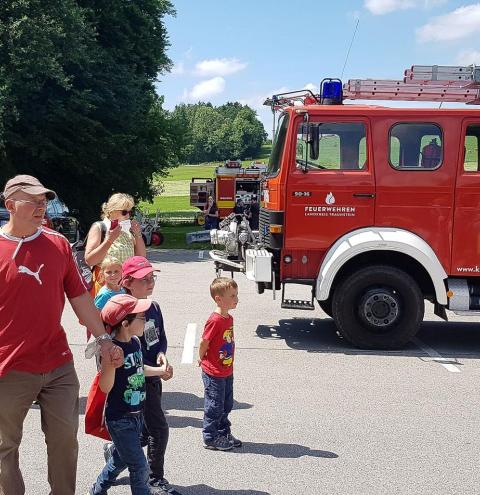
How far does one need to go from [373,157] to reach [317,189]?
722 mm

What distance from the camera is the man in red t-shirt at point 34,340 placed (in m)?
3.24

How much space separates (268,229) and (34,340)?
5049 mm

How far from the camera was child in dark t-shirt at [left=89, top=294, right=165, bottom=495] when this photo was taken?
11.5 ft

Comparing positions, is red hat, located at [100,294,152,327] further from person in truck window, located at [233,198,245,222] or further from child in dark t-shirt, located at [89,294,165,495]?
person in truck window, located at [233,198,245,222]

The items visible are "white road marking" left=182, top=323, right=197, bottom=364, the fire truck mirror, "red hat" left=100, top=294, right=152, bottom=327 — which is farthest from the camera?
the fire truck mirror

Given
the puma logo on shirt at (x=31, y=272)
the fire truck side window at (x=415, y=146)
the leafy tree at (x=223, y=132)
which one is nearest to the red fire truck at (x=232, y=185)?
the fire truck side window at (x=415, y=146)

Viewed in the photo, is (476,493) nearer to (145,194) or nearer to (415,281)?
(415,281)

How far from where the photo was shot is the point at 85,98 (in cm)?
1989

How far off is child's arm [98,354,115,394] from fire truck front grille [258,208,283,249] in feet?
15.1

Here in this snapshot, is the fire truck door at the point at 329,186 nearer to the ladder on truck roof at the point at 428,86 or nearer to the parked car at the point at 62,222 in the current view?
the ladder on truck roof at the point at 428,86

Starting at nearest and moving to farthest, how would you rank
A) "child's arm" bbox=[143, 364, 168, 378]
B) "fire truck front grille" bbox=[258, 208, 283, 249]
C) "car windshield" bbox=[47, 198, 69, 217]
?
1. "child's arm" bbox=[143, 364, 168, 378]
2. "fire truck front grille" bbox=[258, 208, 283, 249]
3. "car windshield" bbox=[47, 198, 69, 217]

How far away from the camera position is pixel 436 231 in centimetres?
766

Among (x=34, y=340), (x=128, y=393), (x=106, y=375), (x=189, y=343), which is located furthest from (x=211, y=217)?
(x=34, y=340)

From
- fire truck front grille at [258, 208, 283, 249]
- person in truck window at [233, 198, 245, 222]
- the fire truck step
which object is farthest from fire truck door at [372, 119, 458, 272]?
person in truck window at [233, 198, 245, 222]
